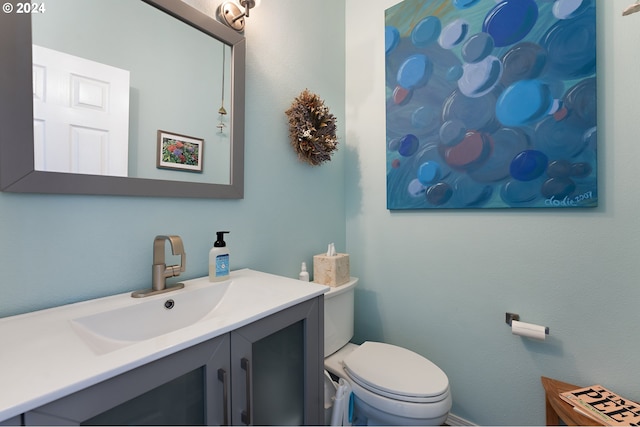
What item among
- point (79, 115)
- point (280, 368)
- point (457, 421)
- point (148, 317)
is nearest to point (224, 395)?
point (280, 368)

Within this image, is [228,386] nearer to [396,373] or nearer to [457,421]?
[396,373]

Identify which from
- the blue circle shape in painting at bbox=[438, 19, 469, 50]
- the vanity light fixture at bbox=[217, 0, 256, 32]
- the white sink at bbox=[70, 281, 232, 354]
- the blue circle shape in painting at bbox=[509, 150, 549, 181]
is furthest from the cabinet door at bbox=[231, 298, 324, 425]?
the blue circle shape in painting at bbox=[438, 19, 469, 50]

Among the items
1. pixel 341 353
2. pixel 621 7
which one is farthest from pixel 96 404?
pixel 621 7

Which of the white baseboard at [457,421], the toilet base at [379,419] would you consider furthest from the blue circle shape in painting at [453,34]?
the white baseboard at [457,421]

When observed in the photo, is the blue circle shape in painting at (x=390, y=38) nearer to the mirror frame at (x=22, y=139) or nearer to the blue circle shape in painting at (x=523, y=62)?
the blue circle shape in painting at (x=523, y=62)

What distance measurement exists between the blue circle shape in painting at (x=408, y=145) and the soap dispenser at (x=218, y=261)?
41.6 inches

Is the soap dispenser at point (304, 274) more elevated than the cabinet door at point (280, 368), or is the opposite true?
the soap dispenser at point (304, 274)

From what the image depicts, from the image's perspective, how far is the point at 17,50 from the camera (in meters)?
0.69

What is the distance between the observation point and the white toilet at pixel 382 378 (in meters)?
1.01

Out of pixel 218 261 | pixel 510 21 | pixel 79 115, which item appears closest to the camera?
pixel 79 115

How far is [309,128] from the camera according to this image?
54.0 inches

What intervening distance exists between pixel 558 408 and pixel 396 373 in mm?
591

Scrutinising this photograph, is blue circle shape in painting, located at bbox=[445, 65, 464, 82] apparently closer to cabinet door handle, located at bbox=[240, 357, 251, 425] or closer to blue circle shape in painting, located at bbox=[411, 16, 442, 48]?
blue circle shape in painting, located at bbox=[411, 16, 442, 48]
